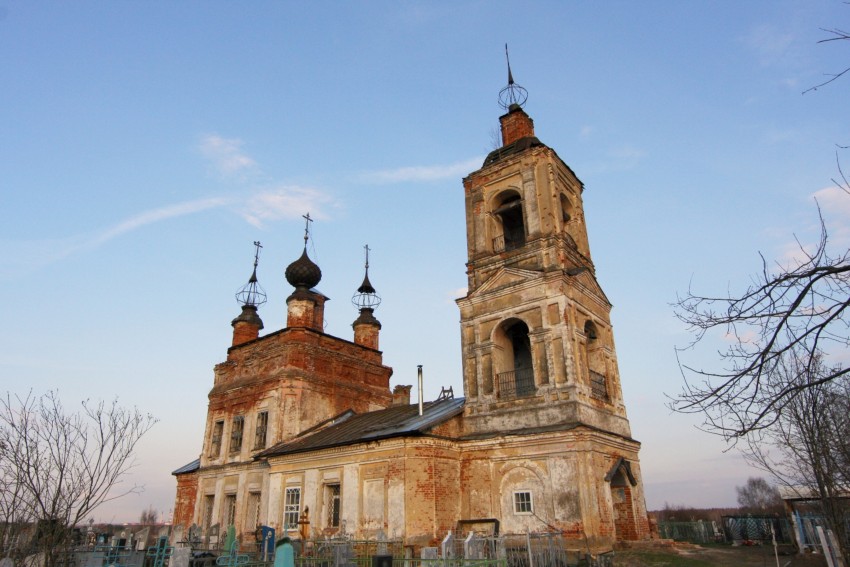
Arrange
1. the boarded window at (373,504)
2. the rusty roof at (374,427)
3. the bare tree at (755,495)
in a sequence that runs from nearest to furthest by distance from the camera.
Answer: the boarded window at (373,504) → the rusty roof at (374,427) → the bare tree at (755,495)

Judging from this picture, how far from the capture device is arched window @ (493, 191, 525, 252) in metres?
20.5

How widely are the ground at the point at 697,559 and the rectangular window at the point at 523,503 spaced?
253cm

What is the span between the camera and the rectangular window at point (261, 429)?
24641 mm

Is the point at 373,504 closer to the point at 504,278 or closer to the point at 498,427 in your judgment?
the point at 498,427

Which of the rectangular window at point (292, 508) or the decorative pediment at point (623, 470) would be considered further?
the rectangular window at point (292, 508)

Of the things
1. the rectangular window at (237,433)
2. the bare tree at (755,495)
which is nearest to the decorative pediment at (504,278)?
the rectangular window at (237,433)

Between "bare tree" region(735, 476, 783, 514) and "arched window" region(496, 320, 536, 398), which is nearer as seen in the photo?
"arched window" region(496, 320, 536, 398)

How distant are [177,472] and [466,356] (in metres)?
17.8

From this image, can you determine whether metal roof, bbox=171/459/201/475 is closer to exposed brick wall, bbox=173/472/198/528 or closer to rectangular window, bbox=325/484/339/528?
exposed brick wall, bbox=173/472/198/528

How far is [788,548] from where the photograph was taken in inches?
794

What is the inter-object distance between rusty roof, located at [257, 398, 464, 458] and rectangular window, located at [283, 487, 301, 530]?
1381 millimetres

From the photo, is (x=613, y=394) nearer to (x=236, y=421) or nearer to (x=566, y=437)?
(x=566, y=437)

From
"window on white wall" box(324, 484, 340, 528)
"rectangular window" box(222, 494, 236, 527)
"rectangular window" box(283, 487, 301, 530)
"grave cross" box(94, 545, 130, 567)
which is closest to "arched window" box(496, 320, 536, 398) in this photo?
"window on white wall" box(324, 484, 340, 528)

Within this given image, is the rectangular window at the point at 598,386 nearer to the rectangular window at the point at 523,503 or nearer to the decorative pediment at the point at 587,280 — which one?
the decorative pediment at the point at 587,280
